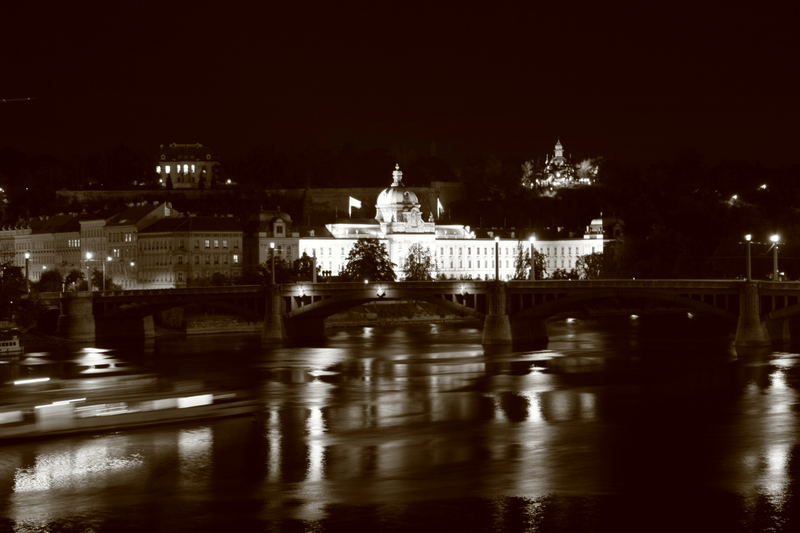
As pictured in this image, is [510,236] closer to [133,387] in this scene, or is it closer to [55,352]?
[55,352]

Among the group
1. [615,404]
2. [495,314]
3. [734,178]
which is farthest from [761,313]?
[734,178]

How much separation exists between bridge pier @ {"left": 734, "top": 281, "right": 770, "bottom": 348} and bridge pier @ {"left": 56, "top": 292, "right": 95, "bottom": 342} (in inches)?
1398

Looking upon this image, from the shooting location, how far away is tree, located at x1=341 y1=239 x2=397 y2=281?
12731 cm

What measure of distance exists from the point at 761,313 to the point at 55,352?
33.9 metres

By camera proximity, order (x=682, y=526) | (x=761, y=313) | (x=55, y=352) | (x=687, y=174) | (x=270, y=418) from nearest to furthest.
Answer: (x=682, y=526)
(x=270, y=418)
(x=761, y=313)
(x=55, y=352)
(x=687, y=174)

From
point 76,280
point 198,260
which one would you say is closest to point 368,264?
point 198,260

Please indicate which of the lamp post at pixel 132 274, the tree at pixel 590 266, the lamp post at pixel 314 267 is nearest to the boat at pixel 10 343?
the lamp post at pixel 314 267

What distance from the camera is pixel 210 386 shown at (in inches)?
2437

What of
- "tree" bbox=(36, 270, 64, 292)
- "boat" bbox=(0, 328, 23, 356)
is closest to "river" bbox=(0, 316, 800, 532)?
"boat" bbox=(0, 328, 23, 356)

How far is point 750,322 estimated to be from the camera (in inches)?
2862

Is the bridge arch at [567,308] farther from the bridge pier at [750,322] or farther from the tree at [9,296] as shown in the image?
the tree at [9,296]

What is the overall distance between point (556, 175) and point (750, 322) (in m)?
117

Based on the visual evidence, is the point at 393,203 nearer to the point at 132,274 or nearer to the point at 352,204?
the point at 352,204

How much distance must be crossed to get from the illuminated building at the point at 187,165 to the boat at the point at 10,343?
303 feet
